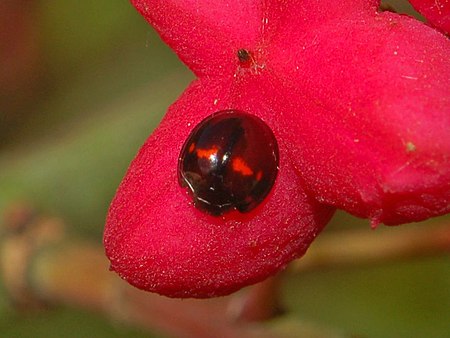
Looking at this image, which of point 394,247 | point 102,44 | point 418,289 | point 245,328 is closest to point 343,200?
point 245,328

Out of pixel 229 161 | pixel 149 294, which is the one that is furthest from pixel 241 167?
pixel 149 294

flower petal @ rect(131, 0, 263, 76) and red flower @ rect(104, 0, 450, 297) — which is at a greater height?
flower petal @ rect(131, 0, 263, 76)

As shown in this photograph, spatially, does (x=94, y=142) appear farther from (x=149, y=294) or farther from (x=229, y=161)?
(x=229, y=161)

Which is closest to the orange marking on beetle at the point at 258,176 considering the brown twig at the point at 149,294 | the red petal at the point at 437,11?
the red petal at the point at 437,11

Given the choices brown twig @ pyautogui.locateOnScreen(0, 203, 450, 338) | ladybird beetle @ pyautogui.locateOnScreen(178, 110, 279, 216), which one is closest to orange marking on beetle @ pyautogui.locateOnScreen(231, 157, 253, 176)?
ladybird beetle @ pyautogui.locateOnScreen(178, 110, 279, 216)

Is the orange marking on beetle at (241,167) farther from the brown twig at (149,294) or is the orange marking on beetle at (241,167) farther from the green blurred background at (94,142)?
the green blurred background at (94,142)

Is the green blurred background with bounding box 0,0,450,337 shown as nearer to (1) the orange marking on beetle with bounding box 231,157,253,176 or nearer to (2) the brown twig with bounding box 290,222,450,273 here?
(2) the brown twig with bounding box 290,222,450,273
